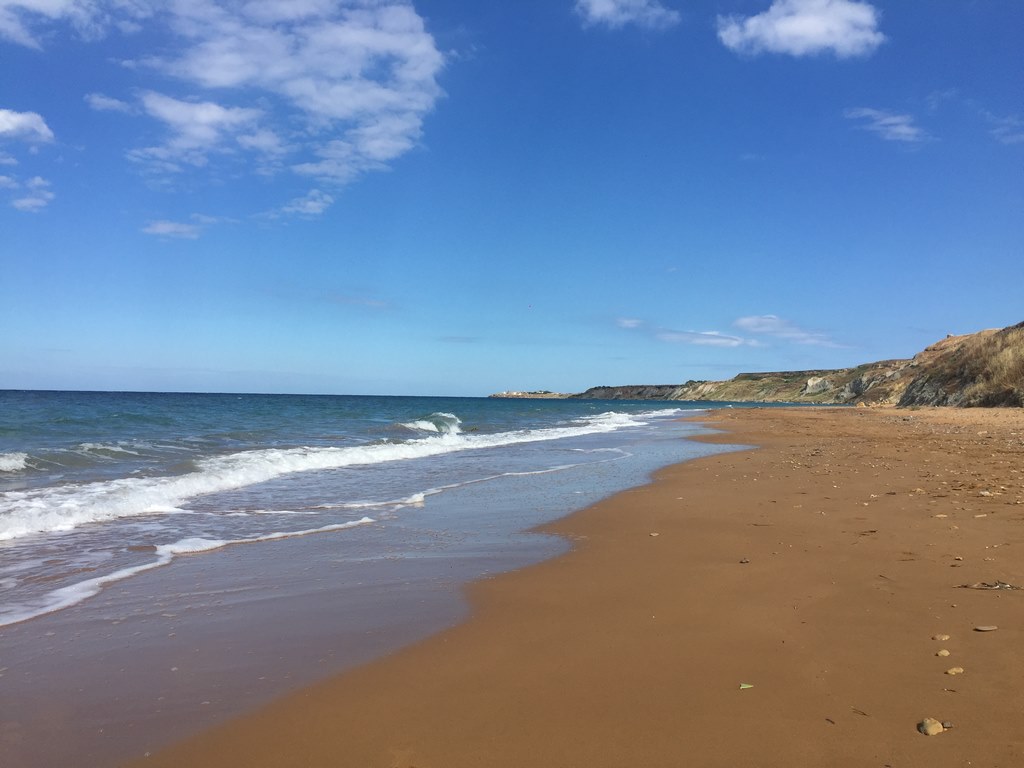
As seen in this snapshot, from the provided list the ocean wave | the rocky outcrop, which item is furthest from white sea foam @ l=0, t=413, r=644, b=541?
the rocky outcrop

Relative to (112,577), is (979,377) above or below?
above

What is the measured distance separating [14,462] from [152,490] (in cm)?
574

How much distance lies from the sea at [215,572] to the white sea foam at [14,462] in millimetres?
60

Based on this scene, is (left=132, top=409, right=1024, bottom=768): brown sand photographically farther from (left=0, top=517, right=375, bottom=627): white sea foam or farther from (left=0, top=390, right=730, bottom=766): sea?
(left=0, top=517, right=375, bottom=627): white sea foam

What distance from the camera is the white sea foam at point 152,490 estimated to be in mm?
8500

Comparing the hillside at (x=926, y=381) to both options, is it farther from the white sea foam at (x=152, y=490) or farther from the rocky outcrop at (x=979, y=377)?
the white sea foam at (x=152, y=490)

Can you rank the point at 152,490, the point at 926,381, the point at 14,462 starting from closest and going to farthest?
the point at 152,490
the point at 14,462
the point at 926,381

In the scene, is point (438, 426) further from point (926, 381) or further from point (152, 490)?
point (926, 381)

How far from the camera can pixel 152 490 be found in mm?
10789

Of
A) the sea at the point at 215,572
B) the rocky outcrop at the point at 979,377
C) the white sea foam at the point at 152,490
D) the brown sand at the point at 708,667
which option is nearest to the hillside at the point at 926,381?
the rocky outcrop at the point at 979,377

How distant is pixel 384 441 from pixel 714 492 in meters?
15.1

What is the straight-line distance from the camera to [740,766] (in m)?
2.73

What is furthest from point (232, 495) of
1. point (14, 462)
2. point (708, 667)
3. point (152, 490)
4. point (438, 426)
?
point (438, 426)

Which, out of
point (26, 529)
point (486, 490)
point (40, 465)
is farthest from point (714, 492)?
point (40, 465)
